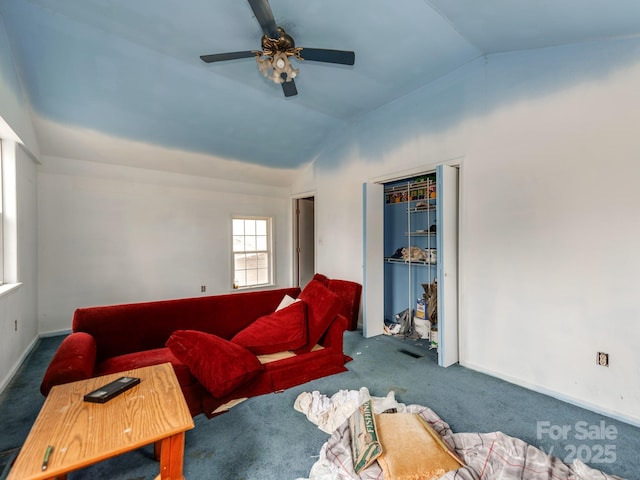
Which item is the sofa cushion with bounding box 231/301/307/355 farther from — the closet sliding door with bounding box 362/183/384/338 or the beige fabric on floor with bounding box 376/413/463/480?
the closet sliding door with bounding box 362/183/384/338

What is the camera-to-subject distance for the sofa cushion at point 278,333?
2518 millimetres

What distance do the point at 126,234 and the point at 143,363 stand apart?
2886mm

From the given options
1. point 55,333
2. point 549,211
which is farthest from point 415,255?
point 55,333

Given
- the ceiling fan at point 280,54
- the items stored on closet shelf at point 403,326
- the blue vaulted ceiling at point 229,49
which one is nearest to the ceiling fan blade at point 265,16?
the ceiling fan at point 280,54

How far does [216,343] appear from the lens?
220cm

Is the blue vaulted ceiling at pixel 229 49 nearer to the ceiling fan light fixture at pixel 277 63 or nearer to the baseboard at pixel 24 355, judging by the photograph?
the ceiling fan light fixture at pixel 277 63

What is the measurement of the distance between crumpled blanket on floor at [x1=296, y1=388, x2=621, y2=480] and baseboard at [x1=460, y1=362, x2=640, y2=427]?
2.72ft

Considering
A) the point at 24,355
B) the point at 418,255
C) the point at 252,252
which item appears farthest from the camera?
the point at 252,252

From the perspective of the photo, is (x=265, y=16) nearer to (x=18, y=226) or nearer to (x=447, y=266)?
(x=447, y=266)

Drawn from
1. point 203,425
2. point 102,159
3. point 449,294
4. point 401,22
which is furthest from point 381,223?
A: point 102,159

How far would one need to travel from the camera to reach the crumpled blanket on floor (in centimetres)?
155

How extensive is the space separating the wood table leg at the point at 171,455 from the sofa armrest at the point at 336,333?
1.72m

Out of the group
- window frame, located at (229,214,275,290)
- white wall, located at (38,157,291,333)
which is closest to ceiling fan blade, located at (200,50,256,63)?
white wall, located at (38,157,291,333)

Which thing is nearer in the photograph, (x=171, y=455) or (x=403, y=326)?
(x=171, y=455)
